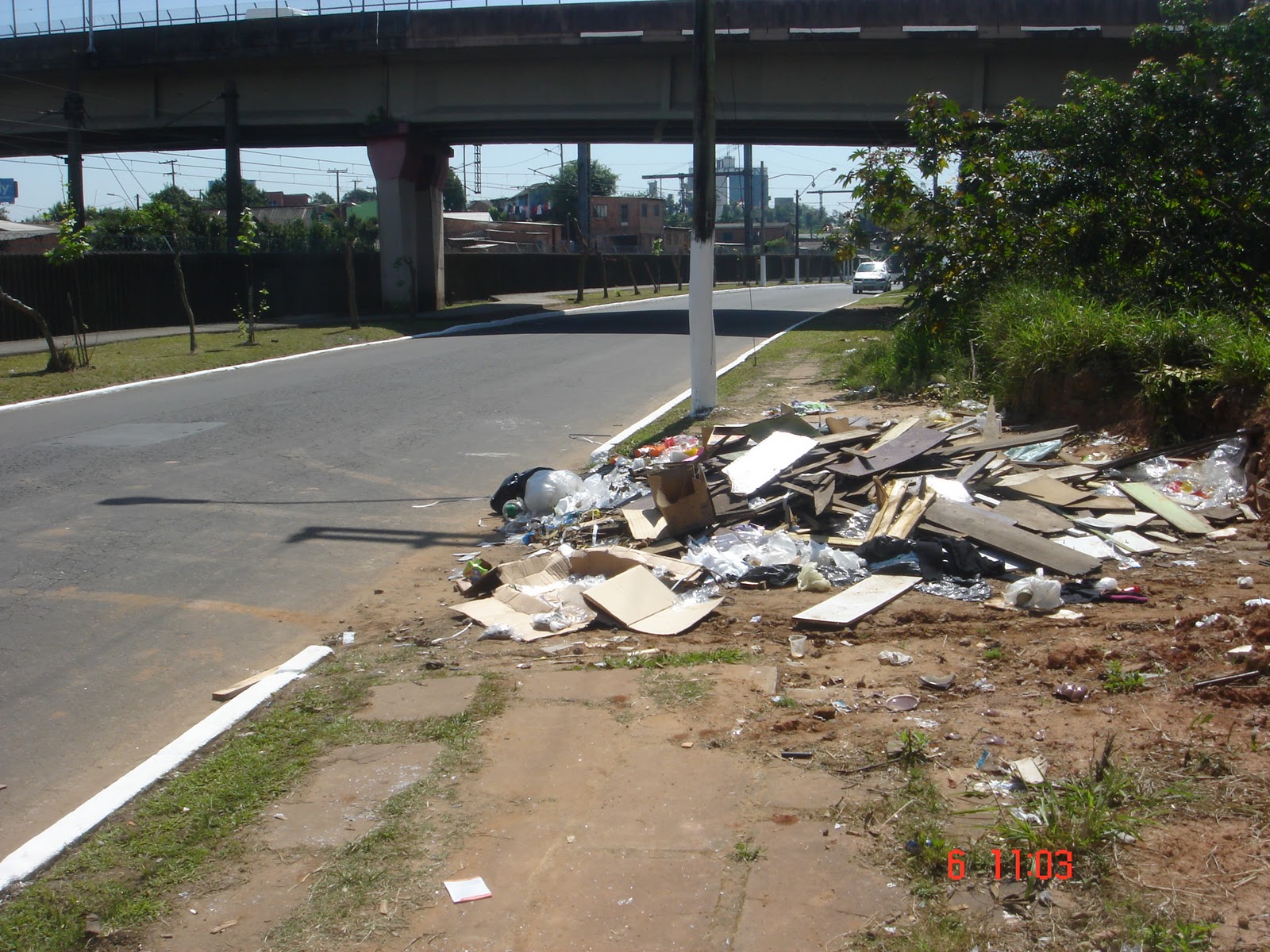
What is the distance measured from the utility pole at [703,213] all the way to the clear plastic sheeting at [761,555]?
19.2 ft

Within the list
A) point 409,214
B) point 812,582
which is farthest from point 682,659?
point 409,214

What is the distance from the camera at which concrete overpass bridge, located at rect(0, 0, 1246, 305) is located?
2794cm

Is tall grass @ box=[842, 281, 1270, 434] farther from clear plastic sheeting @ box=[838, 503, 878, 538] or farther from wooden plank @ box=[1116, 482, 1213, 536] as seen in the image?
clear plastic sheeting @ box=[838, 503, 878, 538]

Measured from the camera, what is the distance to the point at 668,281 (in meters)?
69.1

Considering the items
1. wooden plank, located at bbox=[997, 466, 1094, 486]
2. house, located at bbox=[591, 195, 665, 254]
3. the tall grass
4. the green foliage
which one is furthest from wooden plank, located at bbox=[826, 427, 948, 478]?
house, located at bbox=[591, 195, 665, 254]

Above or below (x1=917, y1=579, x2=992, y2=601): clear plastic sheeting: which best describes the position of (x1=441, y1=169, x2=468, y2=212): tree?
above

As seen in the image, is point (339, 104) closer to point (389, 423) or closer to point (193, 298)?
point (193, 298)

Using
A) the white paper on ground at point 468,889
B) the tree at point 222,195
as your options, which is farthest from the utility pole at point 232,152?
the tree at point 222,195

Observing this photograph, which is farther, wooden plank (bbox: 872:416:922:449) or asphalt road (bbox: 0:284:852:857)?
wooden plank (bbox: 872:416:922:449)

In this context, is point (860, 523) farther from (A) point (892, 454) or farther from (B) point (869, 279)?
(B) point (869, 279)

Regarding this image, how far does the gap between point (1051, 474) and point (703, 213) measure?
6.04m

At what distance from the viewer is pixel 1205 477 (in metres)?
8.12

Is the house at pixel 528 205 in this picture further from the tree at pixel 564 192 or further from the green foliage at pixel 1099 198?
the green foliage at pixel 1099 198
